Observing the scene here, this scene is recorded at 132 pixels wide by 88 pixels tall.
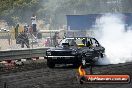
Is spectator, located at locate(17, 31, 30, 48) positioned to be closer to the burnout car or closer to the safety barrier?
the safety barrier

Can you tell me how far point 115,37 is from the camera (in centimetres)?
3431

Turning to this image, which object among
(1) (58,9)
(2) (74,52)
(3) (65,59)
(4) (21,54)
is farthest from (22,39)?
(1) (58,9)

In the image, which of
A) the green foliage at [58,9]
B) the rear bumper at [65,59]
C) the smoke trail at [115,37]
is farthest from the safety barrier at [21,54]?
the green foliage at [58,9]

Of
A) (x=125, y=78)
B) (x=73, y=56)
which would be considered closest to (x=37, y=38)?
(x=73, y=56)

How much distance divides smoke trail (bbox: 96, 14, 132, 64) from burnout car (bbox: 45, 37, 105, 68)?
254 centimetres

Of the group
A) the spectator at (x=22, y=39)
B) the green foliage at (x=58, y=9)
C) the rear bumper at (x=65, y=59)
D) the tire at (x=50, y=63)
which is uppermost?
the green foliage at (x=58, y=9)

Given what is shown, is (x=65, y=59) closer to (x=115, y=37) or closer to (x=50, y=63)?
(x=50, y=63)

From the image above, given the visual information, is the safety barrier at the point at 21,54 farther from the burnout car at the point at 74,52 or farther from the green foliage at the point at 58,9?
the green foliage at the point at 58,9

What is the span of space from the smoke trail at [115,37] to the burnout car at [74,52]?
8.35ft

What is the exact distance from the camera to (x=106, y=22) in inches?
1455

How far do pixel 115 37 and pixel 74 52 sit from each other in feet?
55.0

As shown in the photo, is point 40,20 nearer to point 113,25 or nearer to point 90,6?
point 90,6

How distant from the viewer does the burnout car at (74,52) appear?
18047 mm

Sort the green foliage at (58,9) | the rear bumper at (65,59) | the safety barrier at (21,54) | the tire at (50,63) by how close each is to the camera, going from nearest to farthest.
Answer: the rear bumper at (65,59), the tire at (50,63), the safety barrier at (21,54), the green foliage at (58,9)
